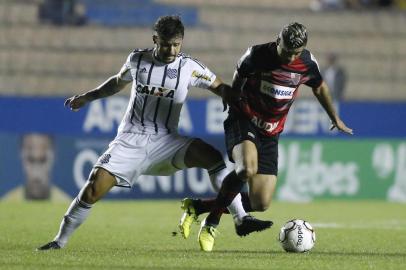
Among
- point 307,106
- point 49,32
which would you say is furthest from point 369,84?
point 49,32

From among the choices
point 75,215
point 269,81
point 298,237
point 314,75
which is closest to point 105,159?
point 75,215

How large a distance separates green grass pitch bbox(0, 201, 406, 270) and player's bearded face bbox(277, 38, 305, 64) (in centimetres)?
148

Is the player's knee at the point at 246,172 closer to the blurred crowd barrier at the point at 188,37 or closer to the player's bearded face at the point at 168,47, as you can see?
the player's bearded face at the point at 168,47

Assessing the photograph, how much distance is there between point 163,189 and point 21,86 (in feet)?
10.6

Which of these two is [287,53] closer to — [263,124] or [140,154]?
[263,124]

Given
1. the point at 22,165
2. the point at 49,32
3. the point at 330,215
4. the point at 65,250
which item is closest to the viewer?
the point at 65,250

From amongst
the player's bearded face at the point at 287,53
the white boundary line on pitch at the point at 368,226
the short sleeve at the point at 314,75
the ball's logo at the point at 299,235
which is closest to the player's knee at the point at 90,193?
the ball's logo at the point at 299,235

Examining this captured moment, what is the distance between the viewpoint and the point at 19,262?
721 centimetres

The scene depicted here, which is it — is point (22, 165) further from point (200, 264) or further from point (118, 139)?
point (200, 264)

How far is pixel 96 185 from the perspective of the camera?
26.1ft

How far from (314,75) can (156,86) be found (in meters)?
1.27

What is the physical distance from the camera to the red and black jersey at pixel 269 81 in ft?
27.8

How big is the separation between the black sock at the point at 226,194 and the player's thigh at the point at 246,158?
4.7 inches

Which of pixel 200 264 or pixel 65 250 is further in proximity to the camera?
pixel 65 250
